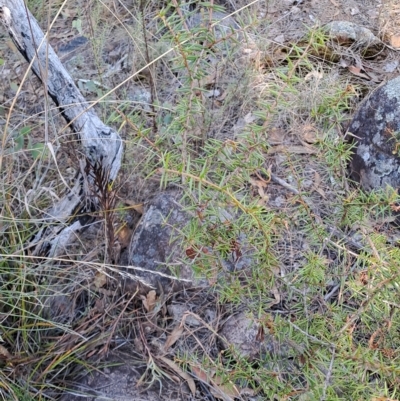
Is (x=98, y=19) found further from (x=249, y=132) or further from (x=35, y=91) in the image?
(x=249, y=132)

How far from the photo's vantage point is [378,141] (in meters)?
2.55

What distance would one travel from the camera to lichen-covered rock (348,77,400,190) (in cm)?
252

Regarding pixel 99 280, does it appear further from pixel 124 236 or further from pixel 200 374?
pixel 200 374

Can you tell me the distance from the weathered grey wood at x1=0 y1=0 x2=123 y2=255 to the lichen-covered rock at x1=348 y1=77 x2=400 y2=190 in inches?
41.9

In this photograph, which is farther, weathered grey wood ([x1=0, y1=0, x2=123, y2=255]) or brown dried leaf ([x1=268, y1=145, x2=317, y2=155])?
brown dried leaf ([x1=268, y1=145, x2=317, y2=155])

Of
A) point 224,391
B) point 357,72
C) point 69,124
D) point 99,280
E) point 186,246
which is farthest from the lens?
point 357,72

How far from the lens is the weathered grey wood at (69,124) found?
7.38 ft

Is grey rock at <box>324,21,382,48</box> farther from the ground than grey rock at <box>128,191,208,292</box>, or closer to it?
closer to it

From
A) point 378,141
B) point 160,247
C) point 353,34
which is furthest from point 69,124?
point 353,34

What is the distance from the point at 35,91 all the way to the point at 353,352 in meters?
2.13

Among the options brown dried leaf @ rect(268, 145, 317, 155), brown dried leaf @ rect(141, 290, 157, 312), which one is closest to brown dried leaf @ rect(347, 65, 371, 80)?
brown dried leaf @ rect(268, 145, 317, 155)

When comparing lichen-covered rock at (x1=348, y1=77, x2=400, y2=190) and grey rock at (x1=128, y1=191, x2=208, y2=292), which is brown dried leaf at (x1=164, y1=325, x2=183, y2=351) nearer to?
grey rock at (x1=128, y1=191, x2=208, y2=292)

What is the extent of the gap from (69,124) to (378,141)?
131cm

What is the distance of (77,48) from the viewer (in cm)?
351
